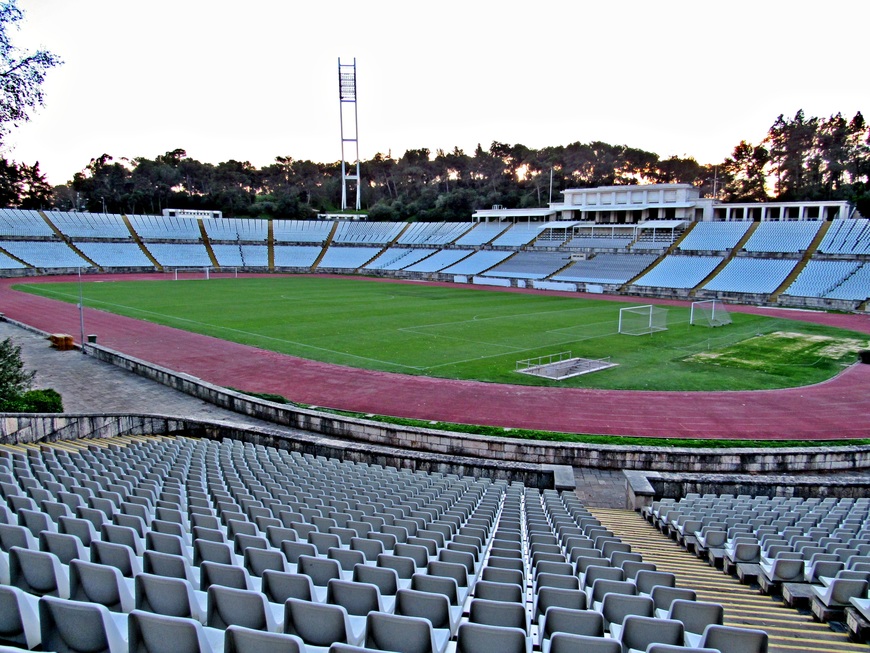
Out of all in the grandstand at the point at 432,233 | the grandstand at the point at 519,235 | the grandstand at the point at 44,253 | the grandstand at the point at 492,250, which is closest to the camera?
the grandstand at the point at 492,250

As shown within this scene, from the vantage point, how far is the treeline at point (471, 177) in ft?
271

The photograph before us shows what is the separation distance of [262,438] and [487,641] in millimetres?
14390

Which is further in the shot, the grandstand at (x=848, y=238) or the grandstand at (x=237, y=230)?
the grandstand at (x=237, y=230)

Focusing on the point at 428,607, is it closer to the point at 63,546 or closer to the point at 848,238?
the point at 63,546

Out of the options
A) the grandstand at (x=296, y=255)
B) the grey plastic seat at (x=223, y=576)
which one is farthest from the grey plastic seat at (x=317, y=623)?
the grandstand at (x=296, y=255)

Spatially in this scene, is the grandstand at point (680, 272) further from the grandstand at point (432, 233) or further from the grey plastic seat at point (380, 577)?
the grey plastic seat at point (380, 577)

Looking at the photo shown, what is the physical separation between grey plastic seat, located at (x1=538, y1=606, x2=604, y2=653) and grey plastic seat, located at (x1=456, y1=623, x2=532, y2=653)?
1.88 feet

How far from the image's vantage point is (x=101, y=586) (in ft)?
13.0

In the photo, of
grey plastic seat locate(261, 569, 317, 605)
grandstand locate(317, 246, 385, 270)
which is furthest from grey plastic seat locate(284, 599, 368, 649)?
grandstand locate(317, 246, 385, 270)

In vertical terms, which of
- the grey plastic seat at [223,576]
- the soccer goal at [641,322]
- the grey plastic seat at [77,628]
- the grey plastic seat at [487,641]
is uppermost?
the grey plastic seat at [77,628]

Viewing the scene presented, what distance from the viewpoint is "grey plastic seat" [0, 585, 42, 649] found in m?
3.25

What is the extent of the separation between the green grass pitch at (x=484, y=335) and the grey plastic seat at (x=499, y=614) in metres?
19.9

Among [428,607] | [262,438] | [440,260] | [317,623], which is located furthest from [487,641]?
[440,260]

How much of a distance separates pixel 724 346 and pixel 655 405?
13726 mm
